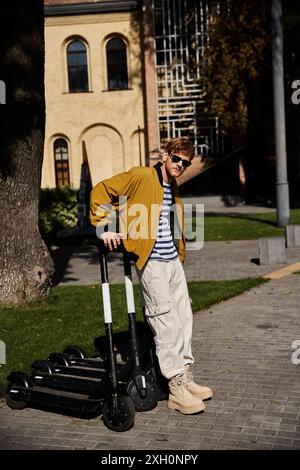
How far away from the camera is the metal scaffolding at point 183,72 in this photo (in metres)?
26.0

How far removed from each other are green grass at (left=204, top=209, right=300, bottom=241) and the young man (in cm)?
1094

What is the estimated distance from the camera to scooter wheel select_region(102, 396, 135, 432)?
4.03m

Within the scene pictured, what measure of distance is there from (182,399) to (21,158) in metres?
4.87

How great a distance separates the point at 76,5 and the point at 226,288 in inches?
875

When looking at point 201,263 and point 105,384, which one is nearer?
point 105,384

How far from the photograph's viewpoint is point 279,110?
15.9 m

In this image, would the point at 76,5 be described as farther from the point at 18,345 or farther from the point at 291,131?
the point at 18,345

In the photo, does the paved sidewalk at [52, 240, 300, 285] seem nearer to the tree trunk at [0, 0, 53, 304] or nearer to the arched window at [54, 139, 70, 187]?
the tree trunk at [0, 0, 53, 304]

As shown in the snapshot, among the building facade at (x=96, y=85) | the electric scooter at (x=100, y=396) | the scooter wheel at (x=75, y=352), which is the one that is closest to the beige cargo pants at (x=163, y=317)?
the electric scooter at (x=100, y=396)

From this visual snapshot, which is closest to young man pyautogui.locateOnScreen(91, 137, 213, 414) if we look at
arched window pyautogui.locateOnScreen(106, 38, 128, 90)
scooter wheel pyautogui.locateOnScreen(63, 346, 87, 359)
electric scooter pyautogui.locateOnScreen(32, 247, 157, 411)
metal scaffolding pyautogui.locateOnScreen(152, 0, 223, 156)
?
electric scooter pyautogui.locateOnScreen(32, 247, 157, 411)

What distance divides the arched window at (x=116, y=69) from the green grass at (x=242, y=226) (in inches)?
410

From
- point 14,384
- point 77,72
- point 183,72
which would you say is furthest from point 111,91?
point 14,384

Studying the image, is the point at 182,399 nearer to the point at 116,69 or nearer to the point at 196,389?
the point at 196,389

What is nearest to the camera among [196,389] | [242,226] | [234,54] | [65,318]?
[196,389]
